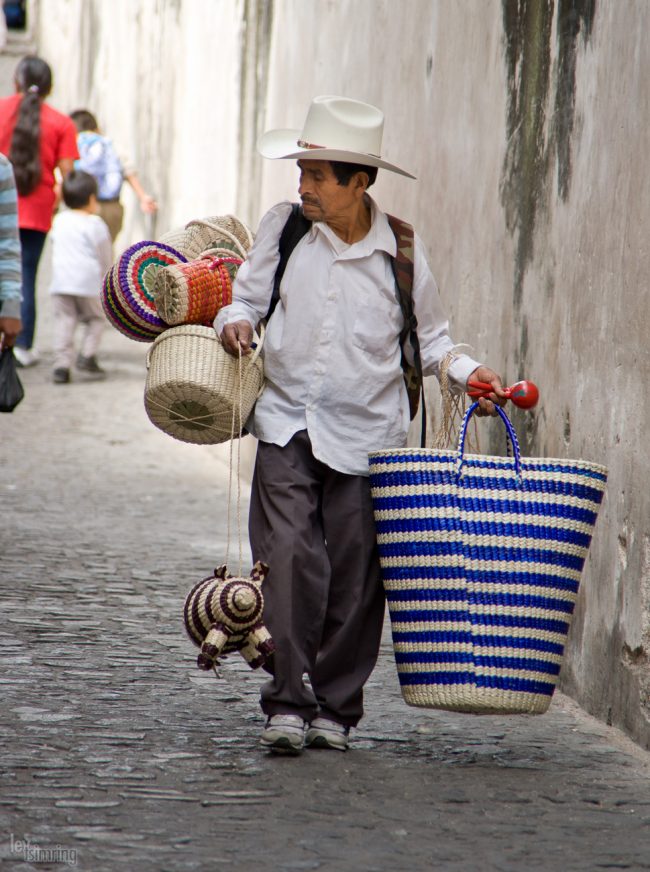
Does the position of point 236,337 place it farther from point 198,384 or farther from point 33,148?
point 33,148

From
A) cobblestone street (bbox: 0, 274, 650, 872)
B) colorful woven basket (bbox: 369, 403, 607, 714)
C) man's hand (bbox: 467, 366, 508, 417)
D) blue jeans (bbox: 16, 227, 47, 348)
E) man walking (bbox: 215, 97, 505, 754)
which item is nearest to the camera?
cobblestone street (bbox: 0, 274, 650, 872)

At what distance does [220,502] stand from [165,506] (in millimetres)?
445

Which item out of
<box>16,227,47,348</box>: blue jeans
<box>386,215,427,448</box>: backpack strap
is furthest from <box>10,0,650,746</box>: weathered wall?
<box>16,227,47,348</box>: blue jeans

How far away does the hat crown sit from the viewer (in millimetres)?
4504

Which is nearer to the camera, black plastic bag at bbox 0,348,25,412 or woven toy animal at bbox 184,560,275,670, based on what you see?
woven toy animal at bbox 184,560,275,670

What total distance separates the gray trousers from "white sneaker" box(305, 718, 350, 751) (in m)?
0.03

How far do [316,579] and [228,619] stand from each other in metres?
0.35

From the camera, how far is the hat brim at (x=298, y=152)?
4.43m

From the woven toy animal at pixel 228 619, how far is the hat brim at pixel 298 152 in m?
1.15

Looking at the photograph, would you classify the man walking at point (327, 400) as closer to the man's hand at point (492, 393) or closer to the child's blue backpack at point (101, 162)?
the man's hand at point (492, 393)

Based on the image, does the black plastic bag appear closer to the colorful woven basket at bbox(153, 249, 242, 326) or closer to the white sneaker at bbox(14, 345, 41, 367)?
the colorful woven basket at bbox(153, 249, 242, 326)

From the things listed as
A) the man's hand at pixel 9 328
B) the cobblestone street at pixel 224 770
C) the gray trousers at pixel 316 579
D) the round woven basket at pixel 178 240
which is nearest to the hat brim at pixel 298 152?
the round woven basket at pixel 178 240

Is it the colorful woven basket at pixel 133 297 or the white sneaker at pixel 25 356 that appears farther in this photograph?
the white sneaker at pixel 25 356

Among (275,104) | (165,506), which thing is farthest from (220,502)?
(275,104)
